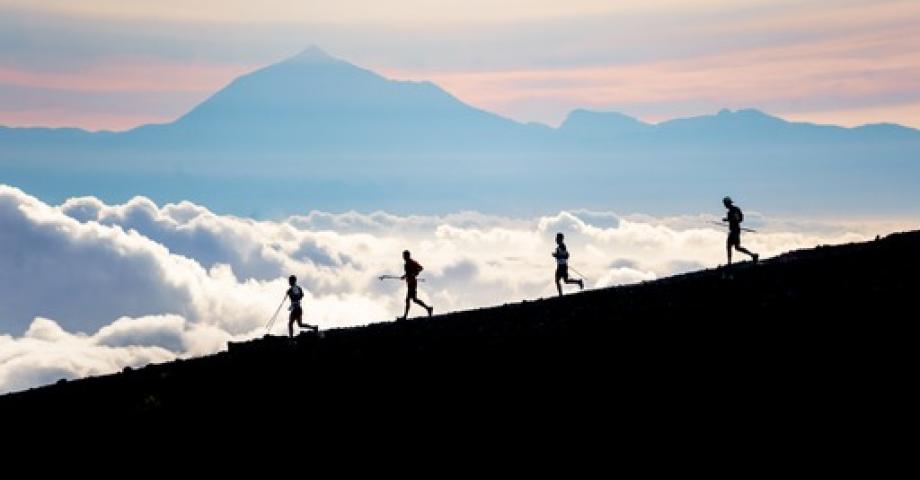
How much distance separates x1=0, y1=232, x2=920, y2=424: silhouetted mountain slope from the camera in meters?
15.7

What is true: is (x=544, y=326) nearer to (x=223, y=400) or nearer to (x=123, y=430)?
(x=223, y=400)

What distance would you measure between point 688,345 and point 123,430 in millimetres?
12370

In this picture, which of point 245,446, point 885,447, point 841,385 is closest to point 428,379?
point 245,446

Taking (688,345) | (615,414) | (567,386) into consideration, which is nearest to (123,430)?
(567,386)

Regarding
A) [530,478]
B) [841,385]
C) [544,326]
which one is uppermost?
[544,326]

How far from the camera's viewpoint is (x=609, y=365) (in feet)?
61.0

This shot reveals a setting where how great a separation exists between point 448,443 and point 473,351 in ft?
24.2

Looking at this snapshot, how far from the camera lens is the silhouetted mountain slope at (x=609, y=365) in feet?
51.4

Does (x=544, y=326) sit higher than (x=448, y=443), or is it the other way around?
(x=544, y=326)

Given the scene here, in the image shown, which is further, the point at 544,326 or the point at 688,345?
the point at 544,326

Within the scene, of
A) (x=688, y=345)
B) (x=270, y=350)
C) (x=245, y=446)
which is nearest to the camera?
(x=245, y=446)

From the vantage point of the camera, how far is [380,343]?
92.8 ft

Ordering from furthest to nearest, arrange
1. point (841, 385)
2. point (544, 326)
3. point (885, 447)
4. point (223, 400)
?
point (544, 326) → point (223, 400) → point (841, 385) → point (885, 447)

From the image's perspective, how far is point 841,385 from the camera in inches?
598
